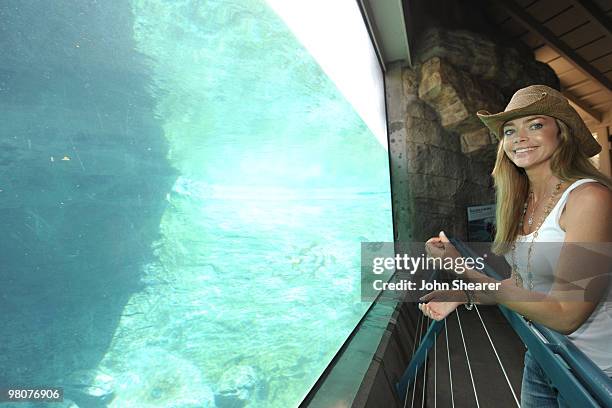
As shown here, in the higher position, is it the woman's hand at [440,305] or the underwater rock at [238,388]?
the woman's hand at [440,305]

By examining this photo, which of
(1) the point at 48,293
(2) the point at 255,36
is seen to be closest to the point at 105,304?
(1) the point at 48,293

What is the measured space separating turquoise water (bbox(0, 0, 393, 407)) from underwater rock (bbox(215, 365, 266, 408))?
0.03 ft

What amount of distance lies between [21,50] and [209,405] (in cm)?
190

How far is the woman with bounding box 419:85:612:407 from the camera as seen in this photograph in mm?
715

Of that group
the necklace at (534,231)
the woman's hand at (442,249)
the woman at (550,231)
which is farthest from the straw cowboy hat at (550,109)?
the woman's hand at (442,249)

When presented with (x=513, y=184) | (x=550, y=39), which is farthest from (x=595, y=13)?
(x=513, y=184)

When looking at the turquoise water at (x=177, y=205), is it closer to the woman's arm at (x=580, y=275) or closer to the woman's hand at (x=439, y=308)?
the woman's hand at (x=439, y=308)

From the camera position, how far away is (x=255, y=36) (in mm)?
3283

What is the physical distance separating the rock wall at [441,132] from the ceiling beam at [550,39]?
1079 millimetres

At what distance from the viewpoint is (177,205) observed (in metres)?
2.88

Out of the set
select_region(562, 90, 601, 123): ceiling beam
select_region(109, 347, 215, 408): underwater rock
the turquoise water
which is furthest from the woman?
select_region(562, 90, 601, 123): ceiling beam

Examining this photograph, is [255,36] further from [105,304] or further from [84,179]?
[105,304]

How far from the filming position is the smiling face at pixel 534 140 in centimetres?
100

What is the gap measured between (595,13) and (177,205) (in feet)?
29.7
